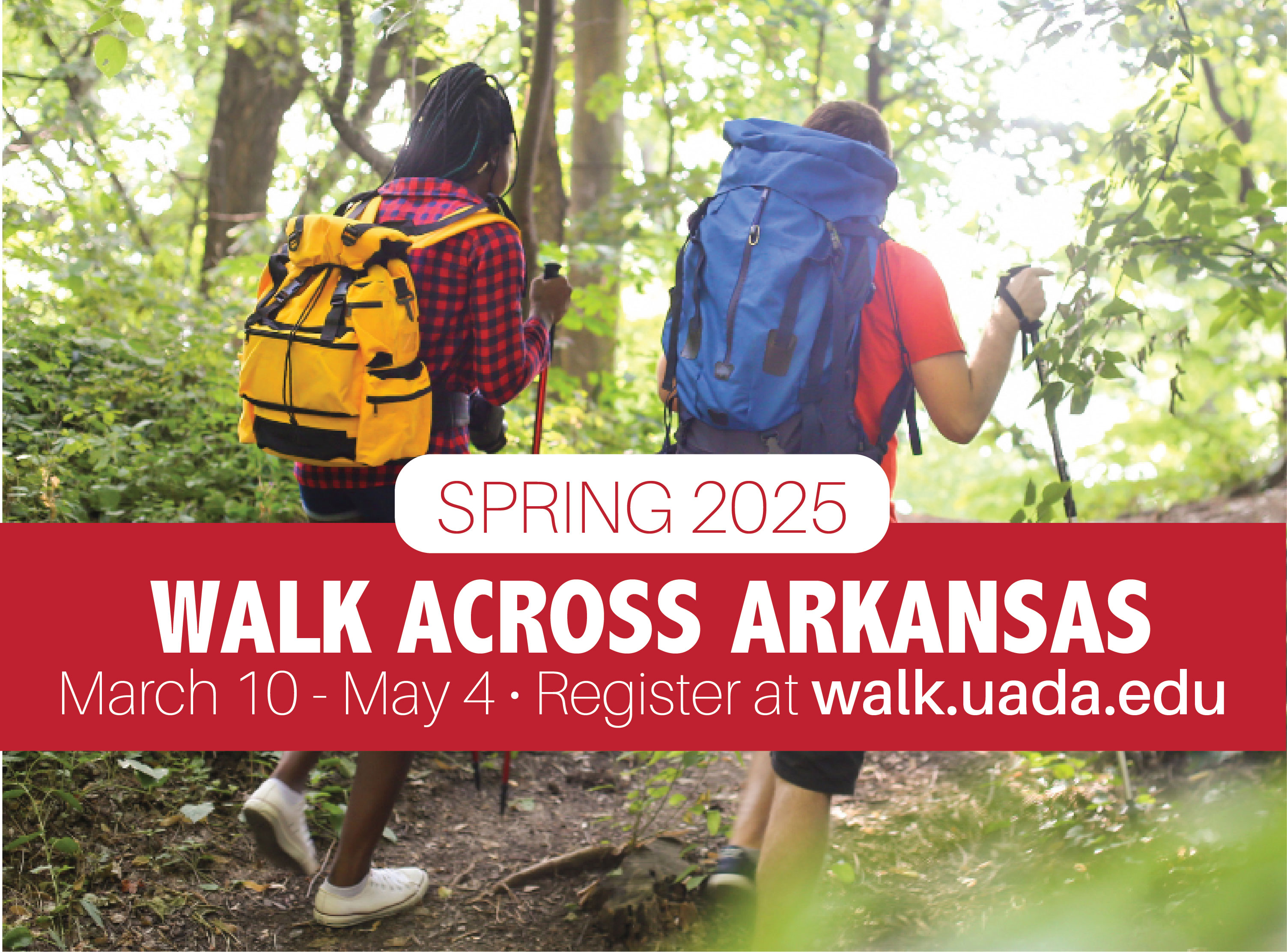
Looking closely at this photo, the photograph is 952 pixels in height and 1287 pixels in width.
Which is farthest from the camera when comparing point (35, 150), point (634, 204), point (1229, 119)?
point (1229, 119)

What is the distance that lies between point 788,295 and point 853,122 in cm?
51

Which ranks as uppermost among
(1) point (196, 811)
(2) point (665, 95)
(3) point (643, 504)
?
(2) point (665, 95)

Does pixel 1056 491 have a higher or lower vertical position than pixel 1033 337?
lower

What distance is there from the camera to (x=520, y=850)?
3.24 m

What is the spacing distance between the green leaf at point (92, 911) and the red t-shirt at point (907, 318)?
219 centimetres

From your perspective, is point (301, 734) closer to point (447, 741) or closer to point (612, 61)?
point (447, 741)

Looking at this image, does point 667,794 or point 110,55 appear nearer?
point 110,55

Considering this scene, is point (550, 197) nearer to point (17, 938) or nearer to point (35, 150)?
point (35, 150)

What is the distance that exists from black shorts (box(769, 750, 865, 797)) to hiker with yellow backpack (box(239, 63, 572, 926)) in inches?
38.6

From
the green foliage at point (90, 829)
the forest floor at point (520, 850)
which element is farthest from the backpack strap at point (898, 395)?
the green foliage at point (90, 829)

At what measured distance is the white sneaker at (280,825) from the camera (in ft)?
8.37

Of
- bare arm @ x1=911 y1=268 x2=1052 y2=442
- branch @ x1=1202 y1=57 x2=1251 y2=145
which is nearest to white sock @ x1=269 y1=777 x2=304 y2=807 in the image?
bare arm @ x1=911 y1=268 x2=1052 y2=442

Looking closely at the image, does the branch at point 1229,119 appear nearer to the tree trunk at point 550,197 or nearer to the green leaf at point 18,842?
the tree trunk at point 550,197

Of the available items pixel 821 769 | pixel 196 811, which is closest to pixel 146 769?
pixel 196 811
